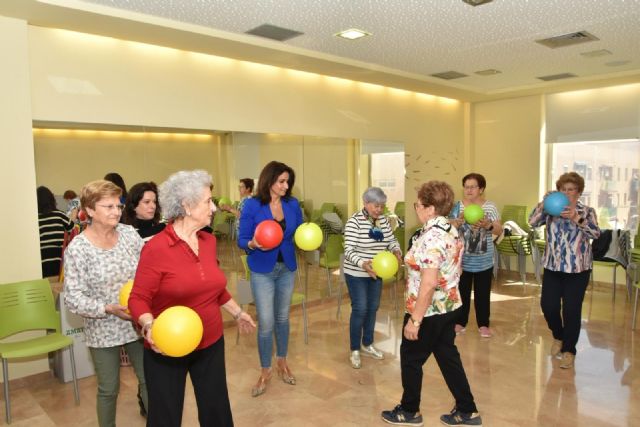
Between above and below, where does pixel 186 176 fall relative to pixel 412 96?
below

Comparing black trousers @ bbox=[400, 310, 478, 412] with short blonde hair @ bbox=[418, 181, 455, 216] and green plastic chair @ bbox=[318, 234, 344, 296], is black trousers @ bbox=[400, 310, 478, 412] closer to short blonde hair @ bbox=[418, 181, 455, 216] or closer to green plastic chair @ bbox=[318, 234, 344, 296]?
short blonde hair @ bbox=[418, 181, 455, 216]

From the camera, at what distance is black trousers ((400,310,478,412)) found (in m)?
2.82

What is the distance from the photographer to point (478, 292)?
4746mm

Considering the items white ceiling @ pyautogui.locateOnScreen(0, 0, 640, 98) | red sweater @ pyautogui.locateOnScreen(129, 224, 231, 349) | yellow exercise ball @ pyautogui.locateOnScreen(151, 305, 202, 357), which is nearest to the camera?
yellow exercise ball @ pyautogui.locateOnScreen(151, 305, 202, 357)

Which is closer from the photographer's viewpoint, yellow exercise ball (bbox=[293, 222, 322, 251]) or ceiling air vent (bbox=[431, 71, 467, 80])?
yellow exercise ball (bbox=[293, 222, 322, 251])

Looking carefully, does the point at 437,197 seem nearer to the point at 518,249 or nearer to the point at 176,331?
the point at 176,331

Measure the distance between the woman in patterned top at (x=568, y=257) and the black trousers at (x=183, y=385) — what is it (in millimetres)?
2858

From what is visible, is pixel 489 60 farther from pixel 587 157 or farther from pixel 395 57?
pixel 587 157

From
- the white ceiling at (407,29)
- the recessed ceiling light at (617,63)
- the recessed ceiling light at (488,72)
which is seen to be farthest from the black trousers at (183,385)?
the recessed ceiling light at (617,63)

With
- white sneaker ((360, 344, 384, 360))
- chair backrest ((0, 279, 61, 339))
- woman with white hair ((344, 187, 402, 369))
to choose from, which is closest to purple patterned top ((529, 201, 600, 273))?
woman with white hair ((344, 187, 402, 369))

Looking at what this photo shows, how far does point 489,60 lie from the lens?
5613mm

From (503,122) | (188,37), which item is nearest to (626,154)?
(503,122)

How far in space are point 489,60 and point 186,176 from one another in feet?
15.1

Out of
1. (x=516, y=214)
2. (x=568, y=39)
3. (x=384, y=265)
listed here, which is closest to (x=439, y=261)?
(x=384, y=265)
